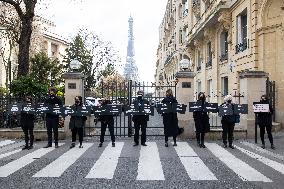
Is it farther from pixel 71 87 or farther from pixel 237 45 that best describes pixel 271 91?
pixel 71 87

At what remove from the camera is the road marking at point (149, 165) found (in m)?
8.30

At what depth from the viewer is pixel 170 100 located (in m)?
13.6

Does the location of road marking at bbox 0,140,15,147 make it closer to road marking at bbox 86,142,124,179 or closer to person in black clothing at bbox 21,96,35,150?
person in black clothing at bbox 21,96,35,150

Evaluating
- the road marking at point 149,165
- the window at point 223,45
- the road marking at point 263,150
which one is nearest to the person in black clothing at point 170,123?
the road marking at point 149,165

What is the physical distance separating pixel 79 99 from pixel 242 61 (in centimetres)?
1169

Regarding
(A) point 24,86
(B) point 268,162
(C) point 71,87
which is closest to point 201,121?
(B) point 268,162

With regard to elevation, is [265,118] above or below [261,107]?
below

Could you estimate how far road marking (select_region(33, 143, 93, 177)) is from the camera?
857 centimetres

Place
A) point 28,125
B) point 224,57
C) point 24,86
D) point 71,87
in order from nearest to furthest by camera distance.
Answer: point 28,125 < point 71,87 < point 24,86 < point 224,57

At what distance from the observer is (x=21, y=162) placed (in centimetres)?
1007

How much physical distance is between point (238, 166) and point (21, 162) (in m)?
5.37

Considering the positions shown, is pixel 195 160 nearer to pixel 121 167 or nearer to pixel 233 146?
pixel 121 167

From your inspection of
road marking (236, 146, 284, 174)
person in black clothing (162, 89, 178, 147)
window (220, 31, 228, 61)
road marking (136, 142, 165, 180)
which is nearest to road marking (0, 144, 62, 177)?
road marking (136, 142, 165, 180)

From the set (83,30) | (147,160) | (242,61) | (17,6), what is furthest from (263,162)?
(83,30)
